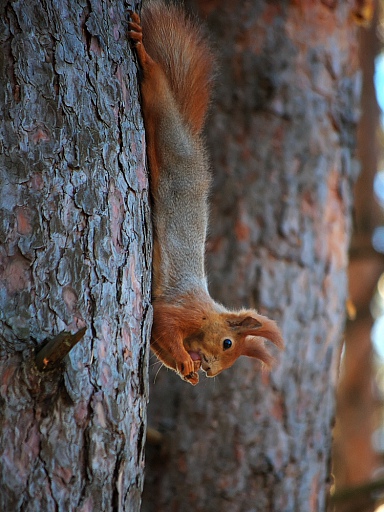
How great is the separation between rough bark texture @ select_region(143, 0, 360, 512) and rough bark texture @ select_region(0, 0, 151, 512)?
1327 mm

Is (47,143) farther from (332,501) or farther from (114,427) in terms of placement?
(332,501)

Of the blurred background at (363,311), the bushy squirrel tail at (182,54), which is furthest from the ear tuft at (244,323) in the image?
the blurred background at (363,311)

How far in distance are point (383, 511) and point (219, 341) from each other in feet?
14.5

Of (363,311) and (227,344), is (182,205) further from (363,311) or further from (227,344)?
(363,311)

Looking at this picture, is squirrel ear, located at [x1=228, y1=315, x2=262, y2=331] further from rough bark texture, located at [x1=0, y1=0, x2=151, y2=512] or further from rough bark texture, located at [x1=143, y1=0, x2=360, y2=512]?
rough bark texture, located at [x1=0, y1=0, x2=151, y2=512]

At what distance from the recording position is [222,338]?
8.68 ft

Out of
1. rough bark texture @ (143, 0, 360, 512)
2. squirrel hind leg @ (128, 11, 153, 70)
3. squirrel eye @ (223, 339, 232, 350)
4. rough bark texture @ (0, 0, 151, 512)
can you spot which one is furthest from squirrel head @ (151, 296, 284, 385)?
squirrel hind leg @ (128, 11, 153, 70)

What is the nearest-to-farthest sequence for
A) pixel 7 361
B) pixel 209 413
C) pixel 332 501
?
1. pixel 7 361
2. pixel 209 413
3. pixel 332 501

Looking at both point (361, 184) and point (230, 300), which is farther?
point (361, 184)

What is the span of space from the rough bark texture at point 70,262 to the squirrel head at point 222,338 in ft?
2.52

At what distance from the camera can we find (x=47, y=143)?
1700mm

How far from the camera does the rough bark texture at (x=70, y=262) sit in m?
1.52

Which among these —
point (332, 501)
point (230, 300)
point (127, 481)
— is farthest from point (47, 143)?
point (332, 501)

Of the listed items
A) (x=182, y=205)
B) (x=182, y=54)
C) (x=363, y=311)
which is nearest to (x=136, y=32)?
(x=182, y=54)
